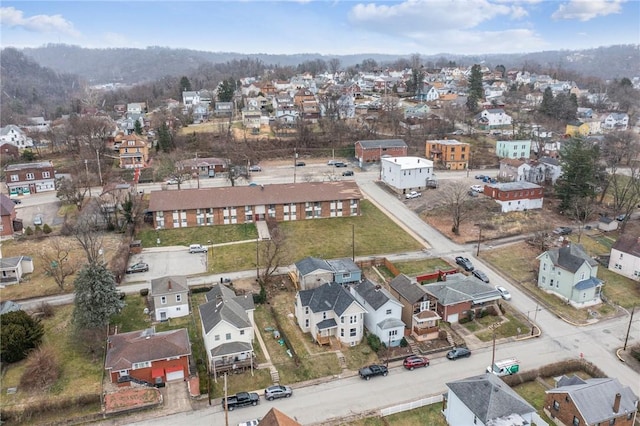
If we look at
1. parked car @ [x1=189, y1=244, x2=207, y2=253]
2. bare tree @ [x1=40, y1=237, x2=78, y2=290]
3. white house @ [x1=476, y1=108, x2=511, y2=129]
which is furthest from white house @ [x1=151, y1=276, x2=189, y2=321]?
white house @ [x1=476, y1=108, x2=511, y2=129]

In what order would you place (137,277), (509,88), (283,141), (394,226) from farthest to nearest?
(509,88)
(283,141)
(394,226)
(137,277)

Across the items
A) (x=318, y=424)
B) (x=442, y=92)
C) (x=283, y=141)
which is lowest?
(x=318, y=424)

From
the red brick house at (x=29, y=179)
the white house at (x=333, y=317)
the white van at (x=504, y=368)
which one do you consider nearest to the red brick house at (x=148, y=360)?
the white house at (x=333, y=317)

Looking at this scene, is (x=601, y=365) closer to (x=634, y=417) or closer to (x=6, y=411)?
(x=634, y=417)

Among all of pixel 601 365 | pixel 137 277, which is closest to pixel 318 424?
pixel 601 365

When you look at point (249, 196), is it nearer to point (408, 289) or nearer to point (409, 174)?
point (409, 174)

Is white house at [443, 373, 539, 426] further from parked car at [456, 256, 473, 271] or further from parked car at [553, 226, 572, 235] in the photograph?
parked car at [553, 226, 572, 235]

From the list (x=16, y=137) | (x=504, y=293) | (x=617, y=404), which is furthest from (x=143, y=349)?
(x=16, y=137)
